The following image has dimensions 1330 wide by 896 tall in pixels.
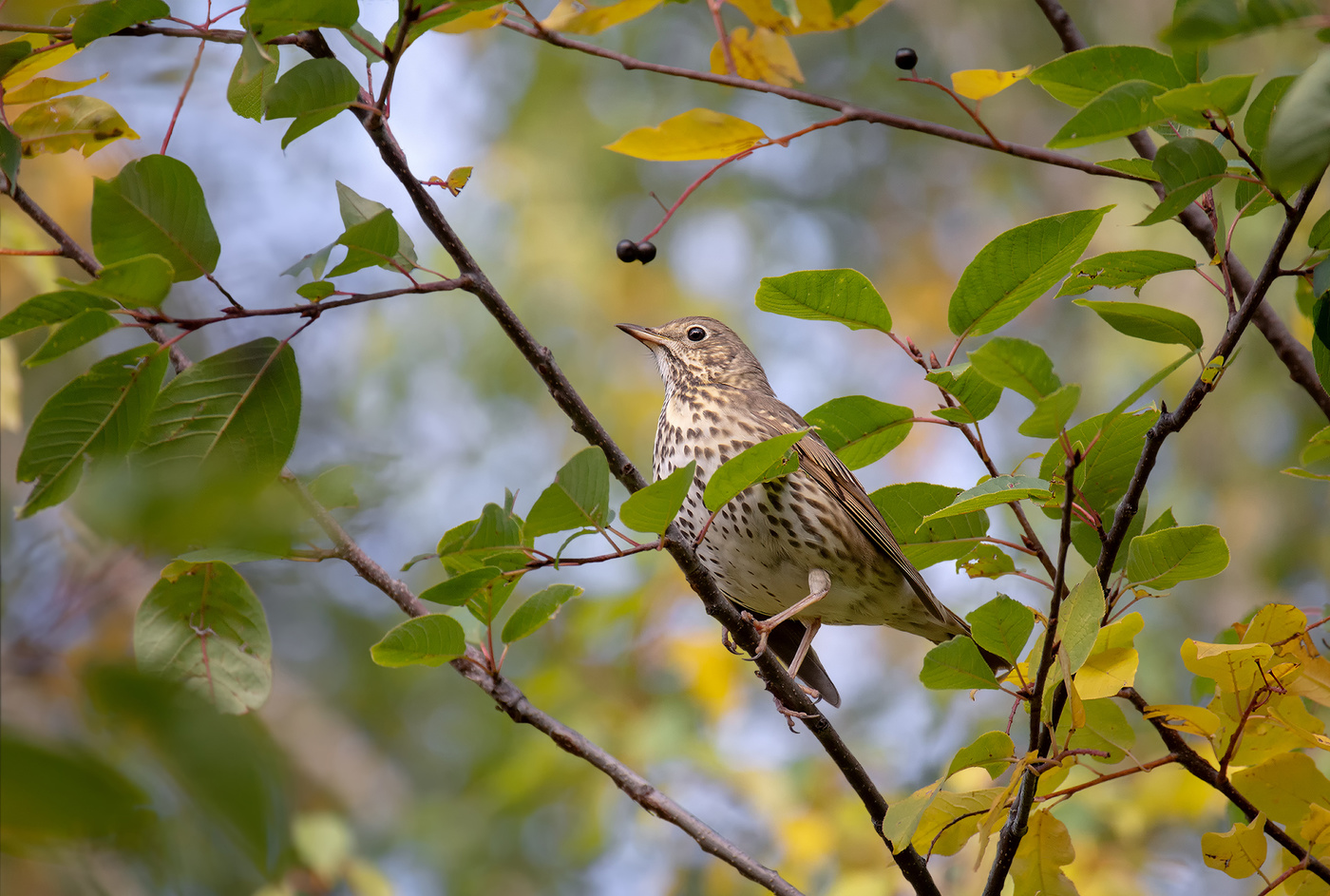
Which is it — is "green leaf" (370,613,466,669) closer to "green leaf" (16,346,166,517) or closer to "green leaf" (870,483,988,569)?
"green leaf" (16,346,166,517)

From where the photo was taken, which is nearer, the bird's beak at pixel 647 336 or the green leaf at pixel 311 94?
the green leaf at pixel 311 94

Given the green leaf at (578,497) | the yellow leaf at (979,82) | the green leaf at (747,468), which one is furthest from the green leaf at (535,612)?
the yellow leaf at (979,82)

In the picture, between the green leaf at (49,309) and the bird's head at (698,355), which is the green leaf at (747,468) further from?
the bird's head at (698,355)

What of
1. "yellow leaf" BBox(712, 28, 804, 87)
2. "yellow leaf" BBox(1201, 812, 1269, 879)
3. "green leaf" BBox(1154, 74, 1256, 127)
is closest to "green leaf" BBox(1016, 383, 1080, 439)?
"green leaf" BBox(1154, 74, 1256, 127)

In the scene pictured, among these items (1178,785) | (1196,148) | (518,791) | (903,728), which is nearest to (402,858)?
(518,791)

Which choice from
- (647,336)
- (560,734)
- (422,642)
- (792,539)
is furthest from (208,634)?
(647,336)

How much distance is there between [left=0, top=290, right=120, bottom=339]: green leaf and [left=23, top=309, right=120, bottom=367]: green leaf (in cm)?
2

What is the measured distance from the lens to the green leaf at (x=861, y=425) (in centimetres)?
225

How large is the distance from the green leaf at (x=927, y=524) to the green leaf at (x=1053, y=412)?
655 millimetres

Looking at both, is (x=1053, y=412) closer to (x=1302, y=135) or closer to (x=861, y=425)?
(x=1302, y=135)

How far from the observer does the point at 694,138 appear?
1986mm

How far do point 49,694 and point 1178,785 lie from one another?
3.83 metres

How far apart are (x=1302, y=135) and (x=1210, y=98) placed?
0.32m

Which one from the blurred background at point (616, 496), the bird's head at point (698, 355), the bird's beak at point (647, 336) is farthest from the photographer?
the bird's beak at point (647, 336)
